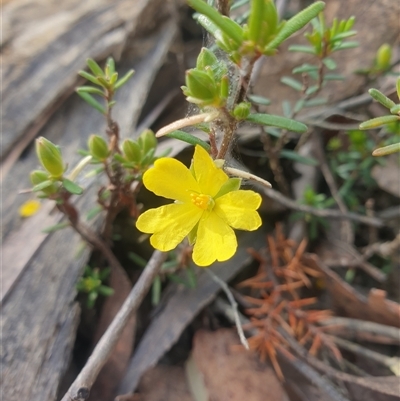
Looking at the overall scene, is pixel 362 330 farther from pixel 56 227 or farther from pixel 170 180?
pixel 56 227

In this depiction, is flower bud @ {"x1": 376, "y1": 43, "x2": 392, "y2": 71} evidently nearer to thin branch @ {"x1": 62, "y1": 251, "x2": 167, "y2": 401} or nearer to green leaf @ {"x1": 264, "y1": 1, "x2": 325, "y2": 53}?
green leaf @ {"x1": 264, "y1": 1, "x2": 325, "y2": 53}

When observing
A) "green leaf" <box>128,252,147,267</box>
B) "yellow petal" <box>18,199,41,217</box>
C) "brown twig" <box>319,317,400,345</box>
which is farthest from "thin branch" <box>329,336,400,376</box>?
"yellow petal" <box>18,199,41,217</box>

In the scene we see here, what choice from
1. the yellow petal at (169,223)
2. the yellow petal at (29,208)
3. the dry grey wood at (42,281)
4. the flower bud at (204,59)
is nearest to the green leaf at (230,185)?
the yellow petal at (169,223)

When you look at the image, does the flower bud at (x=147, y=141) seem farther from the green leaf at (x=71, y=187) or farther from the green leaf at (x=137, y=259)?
the green leaf at (x=137, y=259)

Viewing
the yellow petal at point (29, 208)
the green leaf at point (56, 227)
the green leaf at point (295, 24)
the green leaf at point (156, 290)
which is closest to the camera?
the green leaf at point (295, 24)

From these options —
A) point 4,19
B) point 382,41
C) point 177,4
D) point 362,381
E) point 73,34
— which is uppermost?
point 4,19

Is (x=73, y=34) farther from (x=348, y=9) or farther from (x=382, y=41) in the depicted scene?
(x=382, y=41)

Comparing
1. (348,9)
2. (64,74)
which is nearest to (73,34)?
(64,74)

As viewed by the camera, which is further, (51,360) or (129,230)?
(129,230)
